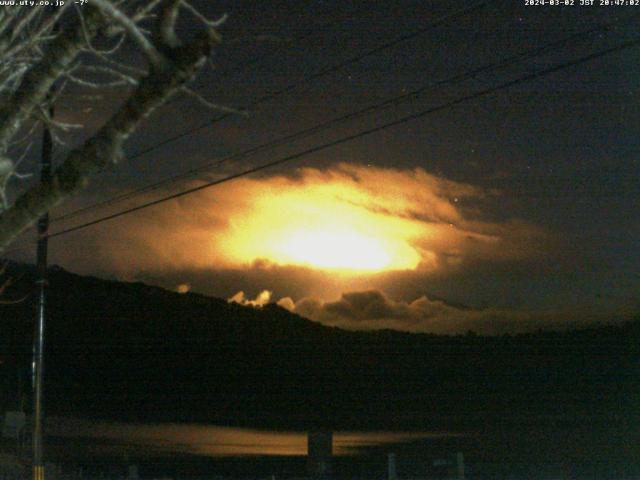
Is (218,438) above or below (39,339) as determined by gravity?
below

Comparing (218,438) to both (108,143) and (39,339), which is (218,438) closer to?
(39,339)

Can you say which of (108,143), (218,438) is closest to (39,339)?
(108,143)

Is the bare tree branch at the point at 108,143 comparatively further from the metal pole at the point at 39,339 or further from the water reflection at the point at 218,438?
the water reflection at the point at 218,438

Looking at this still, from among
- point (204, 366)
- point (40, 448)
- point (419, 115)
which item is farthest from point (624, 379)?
point (419, 115)

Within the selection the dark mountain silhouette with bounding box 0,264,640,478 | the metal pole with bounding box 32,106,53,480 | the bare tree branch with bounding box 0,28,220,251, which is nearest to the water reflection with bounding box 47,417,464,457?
the dark mountain silhouette with bounding box 0,264,640,478

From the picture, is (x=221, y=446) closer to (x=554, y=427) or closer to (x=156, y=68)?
(x=554, y=427)

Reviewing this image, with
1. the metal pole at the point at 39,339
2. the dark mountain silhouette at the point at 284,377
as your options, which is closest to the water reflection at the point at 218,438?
the dark mountain silhouette at the point at 284,377

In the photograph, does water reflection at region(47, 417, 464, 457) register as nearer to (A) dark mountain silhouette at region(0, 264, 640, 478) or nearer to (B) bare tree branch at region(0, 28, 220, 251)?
(A) dark mountain silhouette at region(0, 264, 640, 478)

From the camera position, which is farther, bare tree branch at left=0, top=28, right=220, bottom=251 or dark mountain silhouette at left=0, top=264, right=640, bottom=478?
dark mountain silhouette at left=0, top=264, right=640, bottom=478
